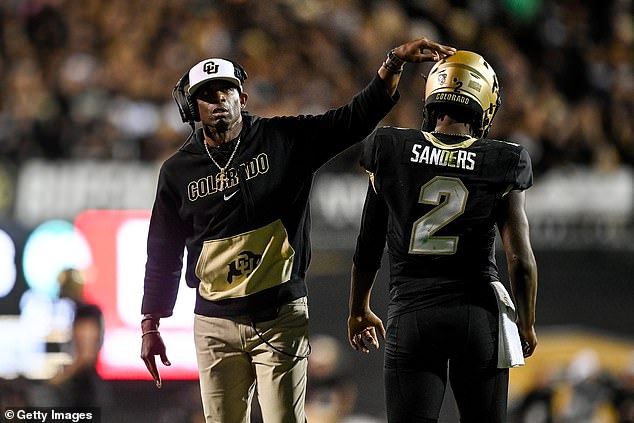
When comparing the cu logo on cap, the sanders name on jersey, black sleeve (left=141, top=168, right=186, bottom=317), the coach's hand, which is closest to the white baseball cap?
the cu logo on cap

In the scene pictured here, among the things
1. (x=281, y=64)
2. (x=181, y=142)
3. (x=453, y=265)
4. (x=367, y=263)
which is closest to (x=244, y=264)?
(x=367, y=263)

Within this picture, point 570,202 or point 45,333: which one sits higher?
point 570,202

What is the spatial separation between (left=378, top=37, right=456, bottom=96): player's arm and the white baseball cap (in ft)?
1.70

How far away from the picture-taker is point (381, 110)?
3.81 meters

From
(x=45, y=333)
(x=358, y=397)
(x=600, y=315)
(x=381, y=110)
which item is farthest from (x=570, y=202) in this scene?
(x=381, y=110)

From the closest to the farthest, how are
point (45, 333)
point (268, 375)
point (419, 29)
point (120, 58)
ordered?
point (268, 375), point (45, 333), point (120, 58), point (419, 29)

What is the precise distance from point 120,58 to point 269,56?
122cm

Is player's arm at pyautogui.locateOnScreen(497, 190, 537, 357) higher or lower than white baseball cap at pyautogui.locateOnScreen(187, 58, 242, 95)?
lower

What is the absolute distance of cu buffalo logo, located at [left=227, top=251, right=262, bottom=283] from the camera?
12.5ft

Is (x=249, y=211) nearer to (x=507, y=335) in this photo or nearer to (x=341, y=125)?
(x=341, y=125)

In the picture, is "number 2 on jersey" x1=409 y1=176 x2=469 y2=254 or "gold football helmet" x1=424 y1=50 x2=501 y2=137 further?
"gold football helmet" x1=424 y1=50 x2=501 y2=137

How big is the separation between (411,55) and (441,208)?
0.59 meters

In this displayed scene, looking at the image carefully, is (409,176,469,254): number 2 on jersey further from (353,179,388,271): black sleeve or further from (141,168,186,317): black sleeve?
(141,168,186,317): black sleeve

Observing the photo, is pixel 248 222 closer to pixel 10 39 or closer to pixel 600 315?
pixel 600 315
